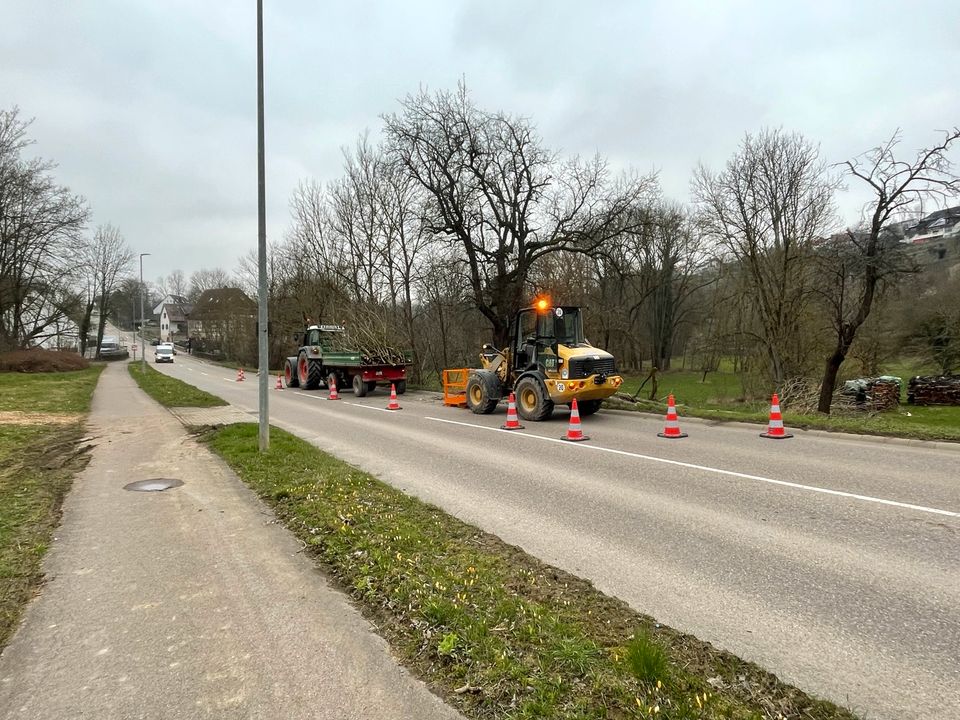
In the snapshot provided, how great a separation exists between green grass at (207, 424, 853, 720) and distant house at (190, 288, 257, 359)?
5121 centimetres

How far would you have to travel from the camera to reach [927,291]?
29.9 meters

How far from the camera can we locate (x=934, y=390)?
26344mm

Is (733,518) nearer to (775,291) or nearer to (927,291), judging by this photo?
→ (775,291)

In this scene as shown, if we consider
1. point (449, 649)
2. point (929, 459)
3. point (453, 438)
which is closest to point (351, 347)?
point (453, 438)

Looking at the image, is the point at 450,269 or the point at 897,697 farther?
the point at 450,269

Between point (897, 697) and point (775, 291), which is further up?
point (775, 291)

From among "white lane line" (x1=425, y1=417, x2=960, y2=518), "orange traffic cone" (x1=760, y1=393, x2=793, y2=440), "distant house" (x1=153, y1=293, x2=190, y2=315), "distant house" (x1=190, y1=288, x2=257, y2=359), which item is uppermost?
"distant house" (x1=153, y1=293, x2=190, y2=315)

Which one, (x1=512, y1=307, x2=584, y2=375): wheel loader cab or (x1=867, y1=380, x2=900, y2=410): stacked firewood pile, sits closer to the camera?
(x1=512, y1=307, x2=584, y2=375): wheel loader cab

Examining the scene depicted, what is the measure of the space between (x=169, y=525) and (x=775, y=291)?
22.1 metres

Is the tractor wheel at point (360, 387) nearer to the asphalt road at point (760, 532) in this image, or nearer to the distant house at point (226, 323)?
the asphalt road at point (760, 532)

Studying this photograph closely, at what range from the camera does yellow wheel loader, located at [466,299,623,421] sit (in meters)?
13.2

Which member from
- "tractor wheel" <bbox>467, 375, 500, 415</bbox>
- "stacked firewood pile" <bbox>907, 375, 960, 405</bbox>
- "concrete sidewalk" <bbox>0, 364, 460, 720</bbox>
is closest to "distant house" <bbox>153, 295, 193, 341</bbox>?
"tractor wheel" <bbox>467, 375, 500, 415</bbox>

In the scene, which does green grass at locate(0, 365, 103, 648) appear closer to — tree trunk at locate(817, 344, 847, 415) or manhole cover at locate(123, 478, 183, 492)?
manhole cover at locate(123, 478, 183, 492)

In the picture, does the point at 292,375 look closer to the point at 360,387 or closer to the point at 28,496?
the point at 360,387
